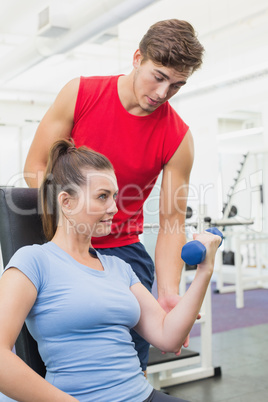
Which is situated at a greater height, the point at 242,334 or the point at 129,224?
the point at 129,224

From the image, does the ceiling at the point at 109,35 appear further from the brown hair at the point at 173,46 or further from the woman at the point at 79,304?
the woman at the point at 79,304

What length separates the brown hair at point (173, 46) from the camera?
4.11ft

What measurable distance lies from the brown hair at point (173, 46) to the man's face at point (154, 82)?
17 millimetres

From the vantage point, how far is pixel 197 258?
0.94 meters

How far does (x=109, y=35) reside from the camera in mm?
5172

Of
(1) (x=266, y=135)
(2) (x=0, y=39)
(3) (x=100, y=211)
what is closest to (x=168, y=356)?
(3) (x=100, y=211)

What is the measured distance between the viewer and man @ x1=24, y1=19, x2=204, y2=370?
1295mm

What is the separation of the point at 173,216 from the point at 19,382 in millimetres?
796

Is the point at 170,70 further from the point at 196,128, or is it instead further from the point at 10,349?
the point at 196,128

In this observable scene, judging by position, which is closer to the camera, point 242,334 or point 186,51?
point 186,51

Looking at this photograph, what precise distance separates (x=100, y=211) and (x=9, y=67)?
5.51 m

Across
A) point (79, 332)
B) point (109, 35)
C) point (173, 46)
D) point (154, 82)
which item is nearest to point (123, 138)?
point (154, 82)

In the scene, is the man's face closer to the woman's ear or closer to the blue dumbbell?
the woman's ear

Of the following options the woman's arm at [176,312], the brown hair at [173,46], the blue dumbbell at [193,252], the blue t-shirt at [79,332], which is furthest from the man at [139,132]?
the blue dumbbell at [193,252]
